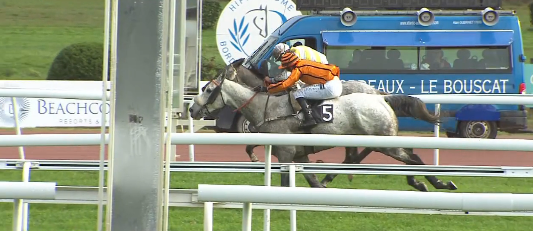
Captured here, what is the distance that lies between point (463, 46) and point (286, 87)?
6292mm

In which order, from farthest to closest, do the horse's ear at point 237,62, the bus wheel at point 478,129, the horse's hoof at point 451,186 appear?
the bus wheel at point 478,129 < the horse's ear at point 237,62 < the horse's hoof at point 451,186

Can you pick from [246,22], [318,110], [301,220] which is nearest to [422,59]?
[246,22]

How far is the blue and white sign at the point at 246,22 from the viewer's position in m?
14.2

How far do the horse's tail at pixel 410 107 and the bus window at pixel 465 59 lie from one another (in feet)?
18.1

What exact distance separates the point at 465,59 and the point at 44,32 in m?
18.7

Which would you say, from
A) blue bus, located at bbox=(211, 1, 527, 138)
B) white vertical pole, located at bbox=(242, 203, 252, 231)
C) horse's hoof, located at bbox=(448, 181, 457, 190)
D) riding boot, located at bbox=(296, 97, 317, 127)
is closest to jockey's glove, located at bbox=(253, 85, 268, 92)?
riding boot, located at bbox=(296, 97, 317, 127)

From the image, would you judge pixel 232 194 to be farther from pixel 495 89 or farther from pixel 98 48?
pixel 98 48

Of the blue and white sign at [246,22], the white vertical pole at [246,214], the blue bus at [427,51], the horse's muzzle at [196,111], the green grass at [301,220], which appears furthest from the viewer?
the blue and white sign at [246,22]

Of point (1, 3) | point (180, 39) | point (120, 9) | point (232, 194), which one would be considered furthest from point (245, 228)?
point (1, 3)

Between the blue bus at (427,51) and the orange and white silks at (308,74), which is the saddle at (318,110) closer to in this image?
the orange and white silks at (308,74)

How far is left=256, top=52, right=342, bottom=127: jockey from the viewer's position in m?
8.25

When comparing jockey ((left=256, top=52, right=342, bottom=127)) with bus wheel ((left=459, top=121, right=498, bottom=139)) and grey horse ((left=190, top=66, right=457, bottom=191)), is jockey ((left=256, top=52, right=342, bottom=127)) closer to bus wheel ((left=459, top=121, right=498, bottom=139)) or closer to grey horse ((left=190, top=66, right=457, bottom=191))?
grey horse ((left=190, top=66, right=457, bottom=191))

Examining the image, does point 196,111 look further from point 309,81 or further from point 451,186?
point 451,186

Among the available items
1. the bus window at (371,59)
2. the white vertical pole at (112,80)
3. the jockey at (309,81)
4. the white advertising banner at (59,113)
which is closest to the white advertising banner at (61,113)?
the white advertising banner at (59,113)
